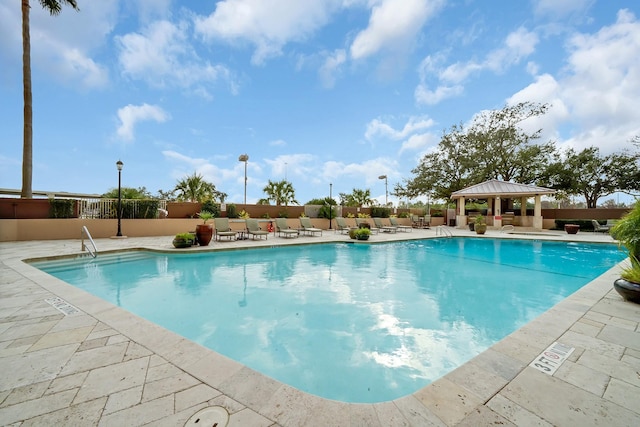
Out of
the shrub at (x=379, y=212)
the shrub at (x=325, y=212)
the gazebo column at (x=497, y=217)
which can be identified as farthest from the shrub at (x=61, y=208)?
the gazebo column at (x=497, y=217)

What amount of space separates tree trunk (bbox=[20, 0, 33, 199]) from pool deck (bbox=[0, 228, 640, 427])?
42.5 feet

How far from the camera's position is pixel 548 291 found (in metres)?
5.68

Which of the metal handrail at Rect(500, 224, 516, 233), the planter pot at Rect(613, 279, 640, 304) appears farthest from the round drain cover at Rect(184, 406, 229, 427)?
the metal handrail at Rect(500, 224, 516, 233)

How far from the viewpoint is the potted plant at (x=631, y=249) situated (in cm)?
396

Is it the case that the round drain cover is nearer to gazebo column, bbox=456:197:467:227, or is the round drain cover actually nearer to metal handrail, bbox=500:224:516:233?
metal handrail, bbox=500:224:516:233

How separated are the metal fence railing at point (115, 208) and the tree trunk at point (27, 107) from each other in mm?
2477

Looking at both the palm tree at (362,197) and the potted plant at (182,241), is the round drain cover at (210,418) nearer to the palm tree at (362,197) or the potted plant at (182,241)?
the potted plant at (182,241)

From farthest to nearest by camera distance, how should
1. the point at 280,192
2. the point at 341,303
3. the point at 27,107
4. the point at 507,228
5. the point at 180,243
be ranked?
the point at 280,192 < the point at 507,228 < the point at 27,107 < the point at 180,243 < the point at 341,303

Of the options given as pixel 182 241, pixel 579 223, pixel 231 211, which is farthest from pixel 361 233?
pixel 579 223

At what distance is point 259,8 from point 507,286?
40.4ft

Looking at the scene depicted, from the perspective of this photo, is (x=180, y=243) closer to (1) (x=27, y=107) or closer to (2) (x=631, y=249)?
(1) (x=27, y=107)

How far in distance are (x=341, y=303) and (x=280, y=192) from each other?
17.5 meters

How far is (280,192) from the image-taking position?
70.9 feet

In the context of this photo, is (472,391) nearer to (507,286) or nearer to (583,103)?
(507,286)
